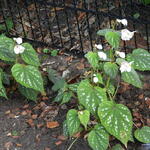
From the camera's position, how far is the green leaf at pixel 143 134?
381cm

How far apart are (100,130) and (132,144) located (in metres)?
0.36

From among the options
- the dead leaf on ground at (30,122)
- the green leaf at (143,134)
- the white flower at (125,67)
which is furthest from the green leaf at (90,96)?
the dead leaf on ground at (30,122)

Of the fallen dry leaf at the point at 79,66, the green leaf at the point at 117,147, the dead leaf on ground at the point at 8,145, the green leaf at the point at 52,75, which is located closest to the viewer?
the green leaf at the point at 117,147

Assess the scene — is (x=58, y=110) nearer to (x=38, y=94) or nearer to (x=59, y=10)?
(x=38, y=94)

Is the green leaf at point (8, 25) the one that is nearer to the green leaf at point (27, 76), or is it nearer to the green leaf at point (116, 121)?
the green leaf at point (27, 76)

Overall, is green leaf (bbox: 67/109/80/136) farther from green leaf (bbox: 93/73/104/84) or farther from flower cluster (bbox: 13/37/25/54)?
flower cluster (bbox: 13/37/25/54)

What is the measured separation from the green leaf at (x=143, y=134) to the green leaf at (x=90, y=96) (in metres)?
0.40

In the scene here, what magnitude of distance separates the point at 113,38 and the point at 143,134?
0.75m

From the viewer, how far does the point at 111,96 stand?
4059 mm

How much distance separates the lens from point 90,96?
3662mm

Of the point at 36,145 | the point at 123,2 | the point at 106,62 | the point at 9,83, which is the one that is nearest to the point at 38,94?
the point at 9,83

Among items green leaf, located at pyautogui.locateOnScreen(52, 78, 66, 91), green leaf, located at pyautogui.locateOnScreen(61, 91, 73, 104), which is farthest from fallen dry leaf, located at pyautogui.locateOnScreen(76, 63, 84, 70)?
green leaf, located at pyautogui.locateOnScreen(61, 91, 73, 104)

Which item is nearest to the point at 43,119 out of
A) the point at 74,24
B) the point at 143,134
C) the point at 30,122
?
the point at 30,122

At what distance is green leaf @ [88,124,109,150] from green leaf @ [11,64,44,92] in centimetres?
64
